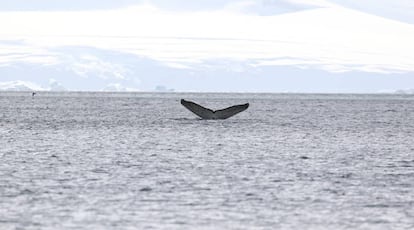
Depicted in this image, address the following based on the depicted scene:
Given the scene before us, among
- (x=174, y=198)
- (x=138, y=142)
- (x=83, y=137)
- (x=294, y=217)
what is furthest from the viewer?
(x=83, y=137)

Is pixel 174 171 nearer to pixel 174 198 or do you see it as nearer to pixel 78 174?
pixel 78 174

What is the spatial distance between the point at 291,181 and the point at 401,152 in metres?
17.3

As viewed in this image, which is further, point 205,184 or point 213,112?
point 213,112

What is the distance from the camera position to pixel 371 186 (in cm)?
3228

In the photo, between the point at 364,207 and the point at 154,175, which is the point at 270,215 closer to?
the point at 364,207

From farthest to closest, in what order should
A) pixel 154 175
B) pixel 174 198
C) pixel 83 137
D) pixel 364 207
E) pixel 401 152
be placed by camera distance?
pixel 83 137
pixel 401 152
pixel 154 175
pixel 174 198
pixel 364 207

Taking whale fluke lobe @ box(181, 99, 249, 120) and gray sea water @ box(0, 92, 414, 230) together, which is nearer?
gray sea water @ box(0, 92, 414, 230)

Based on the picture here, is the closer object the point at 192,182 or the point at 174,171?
the point at 192,182

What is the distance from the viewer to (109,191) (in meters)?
29.9

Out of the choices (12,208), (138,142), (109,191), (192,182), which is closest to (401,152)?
(138,142)

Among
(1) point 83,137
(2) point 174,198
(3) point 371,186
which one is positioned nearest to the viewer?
(2) point 174,198

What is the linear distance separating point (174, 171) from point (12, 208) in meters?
12.1

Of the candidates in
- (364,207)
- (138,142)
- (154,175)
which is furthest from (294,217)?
(138,142)

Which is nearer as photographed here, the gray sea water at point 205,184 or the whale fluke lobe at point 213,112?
the gray sea water at point 205,184
